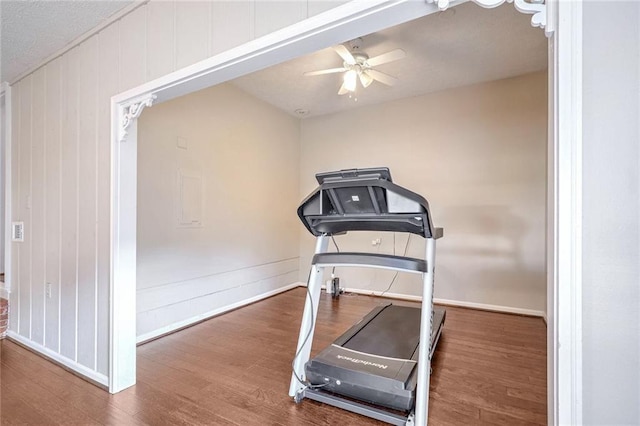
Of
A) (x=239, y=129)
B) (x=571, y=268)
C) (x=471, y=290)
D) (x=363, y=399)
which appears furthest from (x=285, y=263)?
(x=571, y=268)

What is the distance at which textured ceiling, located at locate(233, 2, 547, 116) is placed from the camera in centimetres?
258

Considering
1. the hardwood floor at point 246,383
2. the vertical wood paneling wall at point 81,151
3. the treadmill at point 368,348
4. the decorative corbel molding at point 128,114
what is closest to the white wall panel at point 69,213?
the vertical wood paneling wall at point 81,151

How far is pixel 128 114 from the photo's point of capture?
203cm

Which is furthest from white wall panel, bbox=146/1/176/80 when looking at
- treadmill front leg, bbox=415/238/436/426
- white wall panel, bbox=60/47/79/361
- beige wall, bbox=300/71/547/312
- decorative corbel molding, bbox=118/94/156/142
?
beige wall, bbox=300/71/547/312

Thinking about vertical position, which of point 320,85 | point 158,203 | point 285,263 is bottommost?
point 285,263

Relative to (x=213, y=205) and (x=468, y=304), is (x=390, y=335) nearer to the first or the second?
(x=468, y=304)

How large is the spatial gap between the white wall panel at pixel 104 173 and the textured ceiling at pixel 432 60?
5.40 feet

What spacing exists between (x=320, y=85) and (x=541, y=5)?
3138 mm

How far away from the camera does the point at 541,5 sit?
950 mm

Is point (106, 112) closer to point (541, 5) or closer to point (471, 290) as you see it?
point (541, 5)

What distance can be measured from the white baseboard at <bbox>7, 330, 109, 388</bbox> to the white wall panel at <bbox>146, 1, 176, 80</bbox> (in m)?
2.12

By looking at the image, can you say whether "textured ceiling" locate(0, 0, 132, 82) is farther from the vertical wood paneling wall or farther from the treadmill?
the treadmill

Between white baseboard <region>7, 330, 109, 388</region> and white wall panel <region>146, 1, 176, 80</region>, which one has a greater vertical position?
white wall panel <region>146, 1, 176, 80</region>

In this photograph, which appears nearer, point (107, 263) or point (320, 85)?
point (107, 263)
